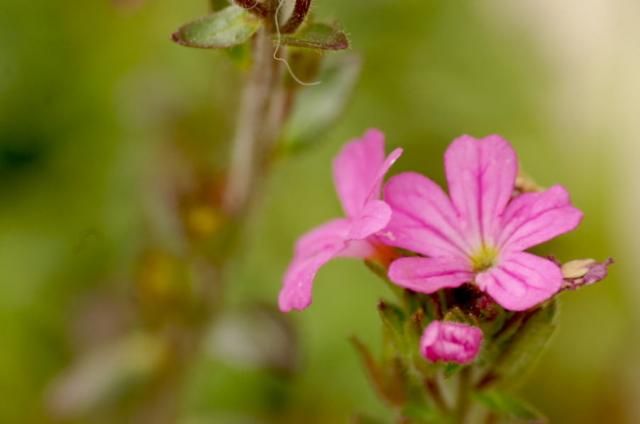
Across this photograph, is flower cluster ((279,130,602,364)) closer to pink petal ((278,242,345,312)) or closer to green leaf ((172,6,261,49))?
pink petal ((278,242,345,312))

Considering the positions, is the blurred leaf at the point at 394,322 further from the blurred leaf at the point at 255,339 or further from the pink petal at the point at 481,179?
the blurred leaf at the point at 255,339

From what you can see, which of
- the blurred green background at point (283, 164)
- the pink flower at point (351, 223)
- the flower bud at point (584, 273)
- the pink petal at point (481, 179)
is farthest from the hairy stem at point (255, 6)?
the blurred green background at point (283, 164)

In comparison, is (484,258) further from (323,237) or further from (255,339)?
(255,339)

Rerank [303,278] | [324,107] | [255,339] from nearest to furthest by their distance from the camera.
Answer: [303,278]
[324,107]
[255,339]

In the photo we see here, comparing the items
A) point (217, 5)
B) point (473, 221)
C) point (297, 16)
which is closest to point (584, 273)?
point (473, 221)

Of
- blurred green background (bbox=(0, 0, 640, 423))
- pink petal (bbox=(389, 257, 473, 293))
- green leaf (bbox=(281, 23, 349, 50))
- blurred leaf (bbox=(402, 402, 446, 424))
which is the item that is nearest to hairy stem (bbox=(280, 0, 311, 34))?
green leaf (bbox=(281, 23, 349, 50))

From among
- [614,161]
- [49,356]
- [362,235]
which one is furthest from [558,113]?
[362,235]
